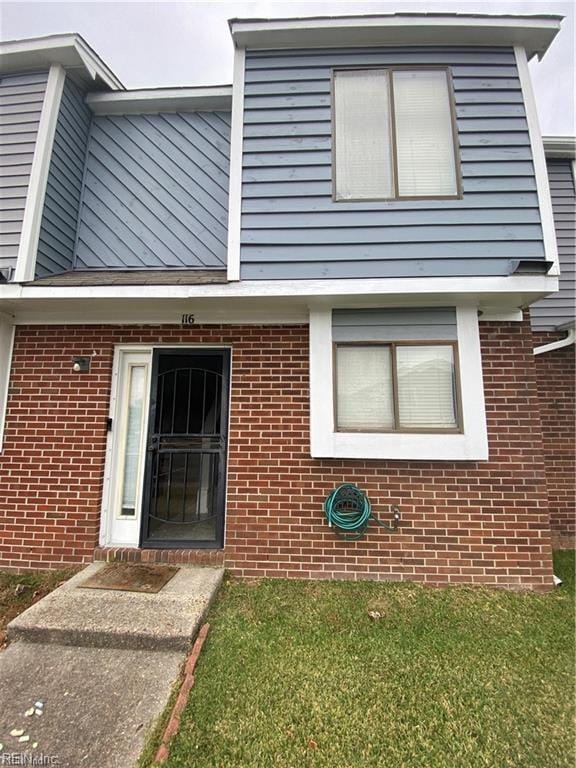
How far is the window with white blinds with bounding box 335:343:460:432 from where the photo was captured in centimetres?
348

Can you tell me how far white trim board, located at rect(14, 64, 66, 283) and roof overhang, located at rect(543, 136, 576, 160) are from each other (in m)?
6.45

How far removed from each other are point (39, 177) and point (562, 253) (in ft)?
21.9

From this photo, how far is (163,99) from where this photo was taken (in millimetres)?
4484

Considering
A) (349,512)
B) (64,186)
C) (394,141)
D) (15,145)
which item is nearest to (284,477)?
(349,512)

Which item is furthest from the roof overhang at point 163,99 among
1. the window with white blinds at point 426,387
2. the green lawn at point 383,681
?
the green lawn at point 383,681

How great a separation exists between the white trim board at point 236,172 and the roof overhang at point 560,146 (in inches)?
177

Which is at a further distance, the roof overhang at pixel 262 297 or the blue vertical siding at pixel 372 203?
the blue vertical siding at pixel 372 203

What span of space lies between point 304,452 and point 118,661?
83.0 inches

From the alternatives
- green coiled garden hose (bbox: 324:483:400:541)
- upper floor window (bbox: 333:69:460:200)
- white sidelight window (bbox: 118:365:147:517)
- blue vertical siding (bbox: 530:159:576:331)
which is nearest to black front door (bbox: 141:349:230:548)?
white sidelight window (bbox: 118:365:147:517)

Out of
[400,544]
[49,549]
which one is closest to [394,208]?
[400,544]

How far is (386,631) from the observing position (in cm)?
270

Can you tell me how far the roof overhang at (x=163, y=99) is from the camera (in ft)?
14.6

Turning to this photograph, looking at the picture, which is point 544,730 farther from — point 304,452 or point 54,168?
point 54,168

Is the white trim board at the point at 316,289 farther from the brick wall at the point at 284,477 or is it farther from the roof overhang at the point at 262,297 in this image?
the brick wall at the point at 284,477
